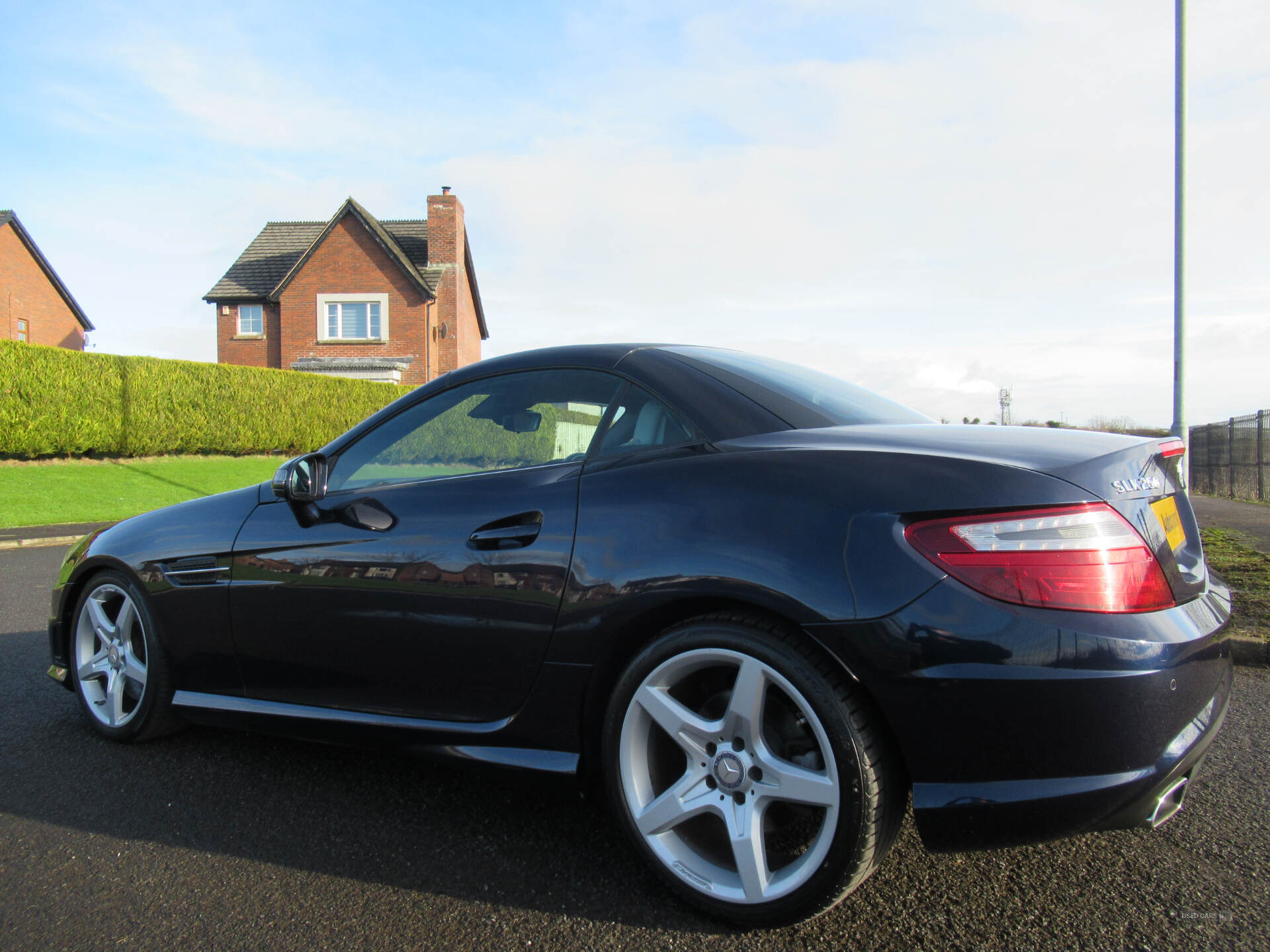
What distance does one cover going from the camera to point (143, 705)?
11.1 feet

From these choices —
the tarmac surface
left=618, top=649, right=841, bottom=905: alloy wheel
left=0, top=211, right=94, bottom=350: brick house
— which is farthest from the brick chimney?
left=618, top=649, right=841, bottom=905: alloy wheel

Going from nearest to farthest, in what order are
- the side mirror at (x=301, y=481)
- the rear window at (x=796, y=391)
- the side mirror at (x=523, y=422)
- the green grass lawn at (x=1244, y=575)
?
the rear window at (x=796, y=391), the side mirror at (x=523, y=422), the side mirror at (x=301, y=481), the green grass lawn at (x=1244, y=575)

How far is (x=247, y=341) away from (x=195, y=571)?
35.7 metres

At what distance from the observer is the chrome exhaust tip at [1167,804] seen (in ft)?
6.15

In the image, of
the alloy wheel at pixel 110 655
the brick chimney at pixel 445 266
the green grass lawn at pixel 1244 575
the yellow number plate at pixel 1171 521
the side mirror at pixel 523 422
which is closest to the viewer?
the yellow number plate at pixel 1171 521

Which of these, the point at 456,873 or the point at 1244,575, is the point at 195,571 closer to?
the point at 456,873

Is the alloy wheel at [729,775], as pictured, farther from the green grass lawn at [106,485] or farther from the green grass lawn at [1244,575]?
the green grass lawn at [106,485]

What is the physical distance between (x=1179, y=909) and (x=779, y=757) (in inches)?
40.6

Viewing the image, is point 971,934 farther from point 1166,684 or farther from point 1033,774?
point 1166,684

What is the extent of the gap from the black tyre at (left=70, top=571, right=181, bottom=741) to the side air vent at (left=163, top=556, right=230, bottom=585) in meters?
0.19

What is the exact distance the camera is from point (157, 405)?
20078 millimetres

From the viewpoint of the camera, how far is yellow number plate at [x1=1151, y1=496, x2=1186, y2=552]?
6.77 ft

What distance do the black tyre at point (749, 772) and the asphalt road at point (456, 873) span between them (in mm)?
142

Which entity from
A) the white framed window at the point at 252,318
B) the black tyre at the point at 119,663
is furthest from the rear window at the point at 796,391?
the white framed window at the point at 252,318
